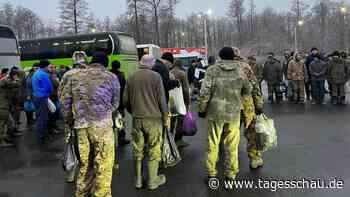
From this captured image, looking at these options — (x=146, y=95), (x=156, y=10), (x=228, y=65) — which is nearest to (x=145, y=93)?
(x=146, y=95)

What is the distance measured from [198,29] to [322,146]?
6914 cm

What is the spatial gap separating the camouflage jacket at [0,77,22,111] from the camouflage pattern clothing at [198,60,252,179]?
17.7ft

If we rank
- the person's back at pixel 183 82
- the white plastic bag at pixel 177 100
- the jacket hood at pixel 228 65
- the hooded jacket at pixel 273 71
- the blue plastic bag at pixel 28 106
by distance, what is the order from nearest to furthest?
the jacket hood at pixel 228 65 → the white plastic bag at pixel 177 100 → the person's back at pixel 183 82 → the blue plastic bag at pixel 28 106 → the hooded jacket at pixel 273 71

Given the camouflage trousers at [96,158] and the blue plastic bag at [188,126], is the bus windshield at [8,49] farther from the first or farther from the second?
the camouflage trousers at [96,158]

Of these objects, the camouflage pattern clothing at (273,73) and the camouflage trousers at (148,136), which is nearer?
the camouflage trousers at (148,136)

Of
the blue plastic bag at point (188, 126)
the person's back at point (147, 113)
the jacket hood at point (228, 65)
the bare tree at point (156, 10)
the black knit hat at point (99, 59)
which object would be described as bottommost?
the blue plastic bag at point (188, 126)

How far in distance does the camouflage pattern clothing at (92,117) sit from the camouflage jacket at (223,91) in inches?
51.5

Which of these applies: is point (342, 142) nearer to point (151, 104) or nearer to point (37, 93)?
point (151, 104)

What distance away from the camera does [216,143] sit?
5.29 metres

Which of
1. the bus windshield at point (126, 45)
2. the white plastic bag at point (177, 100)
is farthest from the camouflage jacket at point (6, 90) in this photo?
the bus windshield at point (126, 45)

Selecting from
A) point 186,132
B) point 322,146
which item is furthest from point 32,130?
point 322,146

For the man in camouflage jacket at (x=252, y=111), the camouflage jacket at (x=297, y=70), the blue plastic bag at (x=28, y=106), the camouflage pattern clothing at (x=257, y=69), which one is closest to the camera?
the man in camouflage jacket at (x=252, y=111)

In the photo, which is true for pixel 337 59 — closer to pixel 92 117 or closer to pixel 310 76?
pixel 310 76

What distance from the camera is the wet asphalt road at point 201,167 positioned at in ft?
16.7
